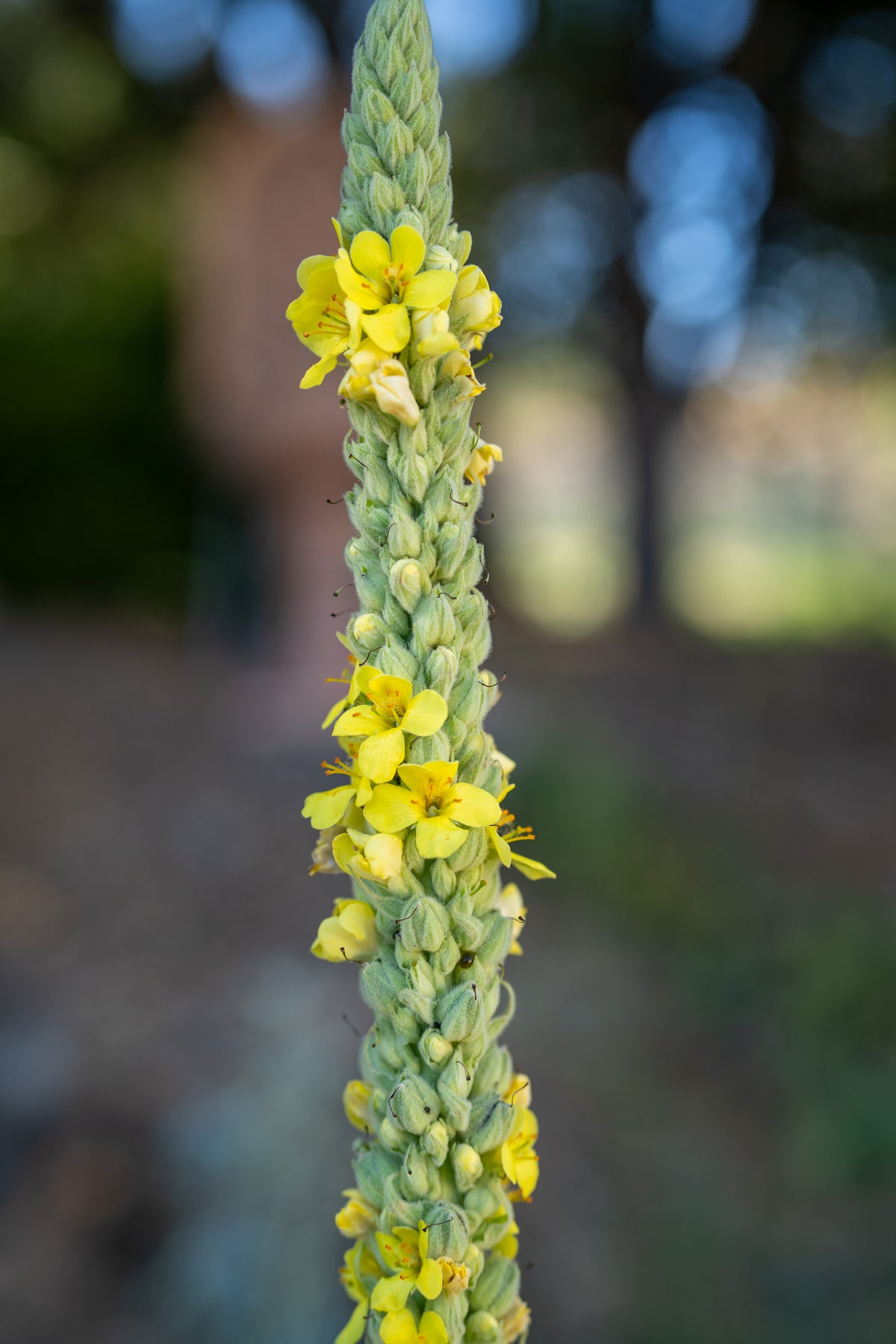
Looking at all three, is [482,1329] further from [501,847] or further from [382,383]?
[382,383]

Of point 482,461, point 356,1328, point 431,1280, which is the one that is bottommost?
point 356,1328

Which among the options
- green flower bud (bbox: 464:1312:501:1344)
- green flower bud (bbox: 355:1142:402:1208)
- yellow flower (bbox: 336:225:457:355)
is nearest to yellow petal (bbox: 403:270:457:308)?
yellow flower (bbox: 336:225:457:355)

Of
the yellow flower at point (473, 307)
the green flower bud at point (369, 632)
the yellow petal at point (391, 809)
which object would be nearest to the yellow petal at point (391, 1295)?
the yellow petal at point (391, 809)

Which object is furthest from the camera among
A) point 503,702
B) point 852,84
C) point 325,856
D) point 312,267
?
point 852,84

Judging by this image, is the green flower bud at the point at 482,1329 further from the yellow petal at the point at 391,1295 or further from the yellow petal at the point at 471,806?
the yellow petal at the point at 471,806

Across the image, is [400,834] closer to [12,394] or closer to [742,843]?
[742,843]

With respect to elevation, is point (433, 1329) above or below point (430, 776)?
below

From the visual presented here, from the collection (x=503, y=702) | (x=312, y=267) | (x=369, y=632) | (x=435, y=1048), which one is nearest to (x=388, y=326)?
(x=312, y=267)
